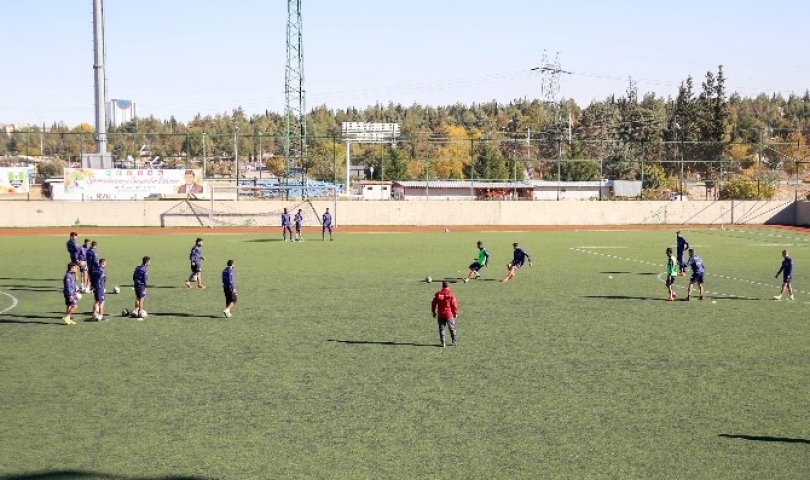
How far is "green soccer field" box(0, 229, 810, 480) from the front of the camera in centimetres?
1145

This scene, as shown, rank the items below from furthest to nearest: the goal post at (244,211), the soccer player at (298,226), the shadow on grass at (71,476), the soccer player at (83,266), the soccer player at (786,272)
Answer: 1. the goal post at (244,211)
2. the soccer player at (298,226)
3. the soccer player at (83,266)
4. the soccer player at (786,272)
5. the shadow on grass at (71,476)

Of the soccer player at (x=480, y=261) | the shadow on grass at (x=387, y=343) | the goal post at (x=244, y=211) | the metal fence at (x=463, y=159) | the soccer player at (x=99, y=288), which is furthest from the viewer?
the metal fence at (x=463, y=159)

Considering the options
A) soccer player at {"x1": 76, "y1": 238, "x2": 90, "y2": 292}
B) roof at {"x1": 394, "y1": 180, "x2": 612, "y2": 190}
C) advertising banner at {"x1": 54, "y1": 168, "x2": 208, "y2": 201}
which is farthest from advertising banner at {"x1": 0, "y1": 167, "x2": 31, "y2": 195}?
roof at {"x1": 394, "y1": 180, "x2": 612, "y2": 190}

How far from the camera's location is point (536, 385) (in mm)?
15391

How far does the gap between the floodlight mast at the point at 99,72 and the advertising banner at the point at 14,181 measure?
26.0 ft

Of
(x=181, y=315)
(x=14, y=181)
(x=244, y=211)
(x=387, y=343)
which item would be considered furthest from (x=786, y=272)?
(x=14, y=181)

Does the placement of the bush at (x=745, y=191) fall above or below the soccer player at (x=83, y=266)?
above

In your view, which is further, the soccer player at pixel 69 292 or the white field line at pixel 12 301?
the white field line at pixel 12 301

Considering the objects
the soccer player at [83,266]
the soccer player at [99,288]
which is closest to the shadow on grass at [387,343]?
the soccer player at [99,288]

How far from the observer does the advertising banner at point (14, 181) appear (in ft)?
201

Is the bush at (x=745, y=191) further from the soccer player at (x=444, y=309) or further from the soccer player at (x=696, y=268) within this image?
the soccer player at (x=444, y=309)

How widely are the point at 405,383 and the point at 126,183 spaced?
51027mm

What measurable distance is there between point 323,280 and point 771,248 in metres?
27.7

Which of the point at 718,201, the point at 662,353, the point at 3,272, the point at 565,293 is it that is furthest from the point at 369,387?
the point at 718,201
